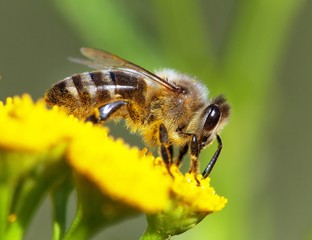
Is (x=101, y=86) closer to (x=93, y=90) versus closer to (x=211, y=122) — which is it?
(x=93, y=90)

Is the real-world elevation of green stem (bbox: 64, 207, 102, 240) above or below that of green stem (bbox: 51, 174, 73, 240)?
below

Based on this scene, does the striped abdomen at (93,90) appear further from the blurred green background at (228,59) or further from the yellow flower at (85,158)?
the blurred green background at (228,59)

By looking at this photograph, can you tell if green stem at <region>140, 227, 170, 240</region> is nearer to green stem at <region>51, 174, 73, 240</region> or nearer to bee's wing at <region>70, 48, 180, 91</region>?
green stem at <region>51, 174, 73, 240</region>

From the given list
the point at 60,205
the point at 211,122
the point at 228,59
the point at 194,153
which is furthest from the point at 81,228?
the point at 228,59

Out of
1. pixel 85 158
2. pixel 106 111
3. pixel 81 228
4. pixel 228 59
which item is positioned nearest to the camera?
pixel 85 158

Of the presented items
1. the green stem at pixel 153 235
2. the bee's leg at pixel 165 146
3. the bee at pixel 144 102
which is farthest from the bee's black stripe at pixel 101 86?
the green stem at pixel 153 235

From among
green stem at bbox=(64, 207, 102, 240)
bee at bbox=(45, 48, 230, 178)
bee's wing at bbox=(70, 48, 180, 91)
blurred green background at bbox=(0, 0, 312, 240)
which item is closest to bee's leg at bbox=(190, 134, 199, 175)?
bee at bbox=(45, 48, 230, 178)
